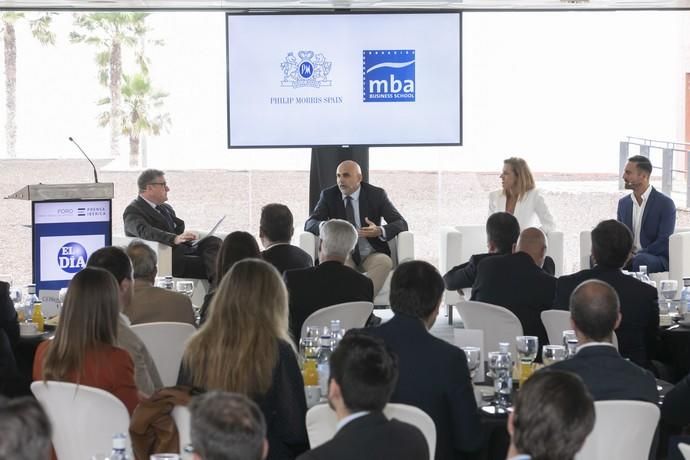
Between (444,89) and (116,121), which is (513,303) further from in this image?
(116,121)

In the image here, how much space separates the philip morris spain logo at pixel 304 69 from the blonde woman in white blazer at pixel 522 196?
5.65 feet

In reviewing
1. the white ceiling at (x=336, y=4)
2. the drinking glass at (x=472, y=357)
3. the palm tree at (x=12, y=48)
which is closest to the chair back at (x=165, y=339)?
the drinking glass at (x=472, y=357)

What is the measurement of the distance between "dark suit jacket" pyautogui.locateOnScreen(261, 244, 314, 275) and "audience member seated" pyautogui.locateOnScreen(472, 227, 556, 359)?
1.18m

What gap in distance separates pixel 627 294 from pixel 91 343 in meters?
2.90

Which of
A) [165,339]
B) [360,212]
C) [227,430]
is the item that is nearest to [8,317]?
[165,339]

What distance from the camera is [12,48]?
Answer: 1873cm

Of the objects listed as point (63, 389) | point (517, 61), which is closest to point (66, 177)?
point (517, 61)

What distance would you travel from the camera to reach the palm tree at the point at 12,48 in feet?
60.5

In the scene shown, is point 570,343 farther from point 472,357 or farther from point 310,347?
point 310,347

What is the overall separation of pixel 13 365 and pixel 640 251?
5.55 meters

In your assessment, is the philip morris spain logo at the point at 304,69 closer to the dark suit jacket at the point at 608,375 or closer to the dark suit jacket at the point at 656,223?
the dark suit jacket at the point at 656,223

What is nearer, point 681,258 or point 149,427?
point 149,427

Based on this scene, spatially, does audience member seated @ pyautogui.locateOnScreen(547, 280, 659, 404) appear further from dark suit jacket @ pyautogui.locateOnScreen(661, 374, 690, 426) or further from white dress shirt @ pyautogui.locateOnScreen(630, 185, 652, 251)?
white dress shirt @ pyautogui.locateOnScreen(630, 185, 652, 251)

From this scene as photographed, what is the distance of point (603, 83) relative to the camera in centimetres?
1914
